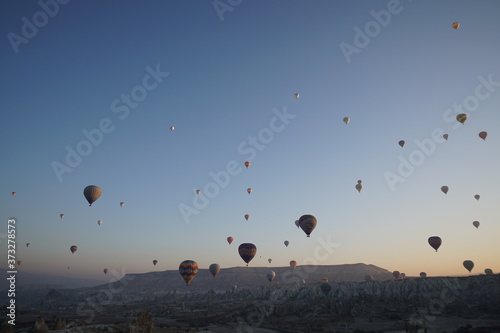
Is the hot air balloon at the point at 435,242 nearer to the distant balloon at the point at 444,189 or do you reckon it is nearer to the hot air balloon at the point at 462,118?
the distant balloon at the point at 444,189

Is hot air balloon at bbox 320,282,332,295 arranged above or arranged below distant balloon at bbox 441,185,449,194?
below

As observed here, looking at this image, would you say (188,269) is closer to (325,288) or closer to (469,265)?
(325,288)

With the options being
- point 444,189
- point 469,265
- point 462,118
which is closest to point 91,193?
point 462,118

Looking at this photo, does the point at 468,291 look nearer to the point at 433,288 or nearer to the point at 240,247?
the point at 433,288

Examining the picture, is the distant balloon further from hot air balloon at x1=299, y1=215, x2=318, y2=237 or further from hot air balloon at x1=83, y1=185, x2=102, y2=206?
hot air balloon at x1=83, y1=185, x2=102, y2=206

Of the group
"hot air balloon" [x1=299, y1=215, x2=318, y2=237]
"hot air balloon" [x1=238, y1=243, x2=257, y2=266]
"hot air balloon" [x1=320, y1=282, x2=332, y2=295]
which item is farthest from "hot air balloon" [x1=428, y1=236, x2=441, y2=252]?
"hot air balloon" [x1=238, y1=243, x2=257, y2=266]
